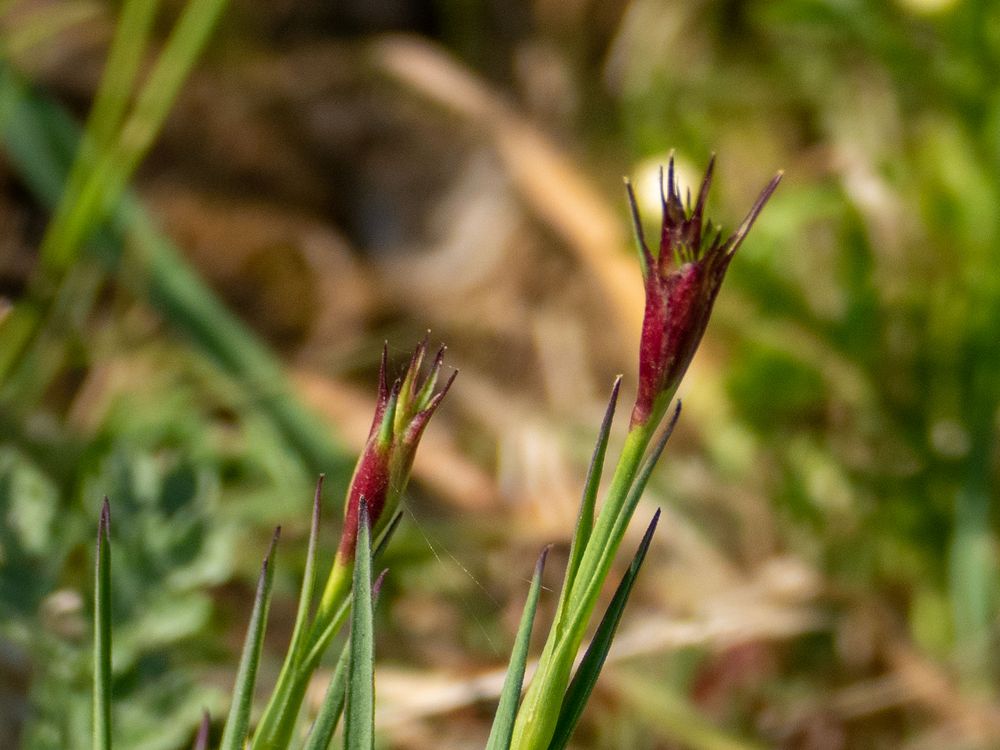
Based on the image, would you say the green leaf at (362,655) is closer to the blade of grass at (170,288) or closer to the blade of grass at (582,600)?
the blade of grass at (582,600)

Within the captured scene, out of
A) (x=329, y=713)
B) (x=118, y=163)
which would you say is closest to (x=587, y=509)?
(x=329, y=713)

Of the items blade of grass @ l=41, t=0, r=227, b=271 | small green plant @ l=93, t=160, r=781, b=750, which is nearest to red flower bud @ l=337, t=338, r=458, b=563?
small green plant @ l=93, t=160, r=781, b=750

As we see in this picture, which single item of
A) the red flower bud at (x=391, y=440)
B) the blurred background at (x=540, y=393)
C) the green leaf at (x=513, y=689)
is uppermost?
the blurred background at (x=540, y=393)

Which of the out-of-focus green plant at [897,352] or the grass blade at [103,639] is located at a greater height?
the out-of-focus green plant at [897,352]

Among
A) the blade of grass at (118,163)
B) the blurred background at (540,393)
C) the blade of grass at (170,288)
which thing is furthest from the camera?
the blade of grass at (170,288)

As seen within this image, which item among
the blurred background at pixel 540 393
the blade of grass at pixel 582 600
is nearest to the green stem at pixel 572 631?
the blade of grass at pixel 582 600
